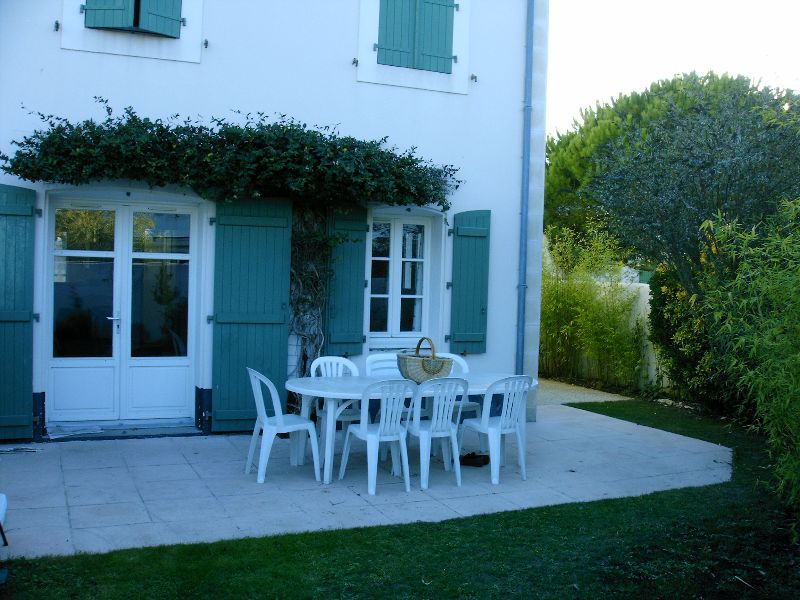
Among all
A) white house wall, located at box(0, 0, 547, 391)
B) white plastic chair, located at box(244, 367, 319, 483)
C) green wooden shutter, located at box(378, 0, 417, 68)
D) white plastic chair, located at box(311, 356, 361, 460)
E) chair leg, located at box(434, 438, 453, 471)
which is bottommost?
chair leg, located at box(434, 438, 453, 471)

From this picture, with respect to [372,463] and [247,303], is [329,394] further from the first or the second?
[247,303]

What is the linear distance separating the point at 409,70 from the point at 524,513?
450 centimetres

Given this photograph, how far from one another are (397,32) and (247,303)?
295cm

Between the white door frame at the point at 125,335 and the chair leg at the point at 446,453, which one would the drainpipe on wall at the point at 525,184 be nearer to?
the chair leg at the point at 446,453

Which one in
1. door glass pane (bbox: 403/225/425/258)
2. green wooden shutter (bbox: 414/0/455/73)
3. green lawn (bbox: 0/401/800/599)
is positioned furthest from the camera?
door glass pane (bbox: 403/225/425/258)

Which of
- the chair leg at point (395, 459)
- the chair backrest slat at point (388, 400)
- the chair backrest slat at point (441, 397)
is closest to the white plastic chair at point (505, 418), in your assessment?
the chair backrest slat at point (441, 397)

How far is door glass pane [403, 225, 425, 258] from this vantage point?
26.6 feet

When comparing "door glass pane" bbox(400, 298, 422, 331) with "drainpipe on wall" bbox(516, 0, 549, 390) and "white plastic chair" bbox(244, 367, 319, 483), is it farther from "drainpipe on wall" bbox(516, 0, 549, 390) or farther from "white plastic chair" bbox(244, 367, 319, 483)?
"white plastic chair" bbox(244, 367, 319, 483)

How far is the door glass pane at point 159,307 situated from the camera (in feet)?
24.0

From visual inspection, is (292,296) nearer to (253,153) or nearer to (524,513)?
(253,153)

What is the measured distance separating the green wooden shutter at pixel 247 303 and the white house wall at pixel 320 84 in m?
0.96

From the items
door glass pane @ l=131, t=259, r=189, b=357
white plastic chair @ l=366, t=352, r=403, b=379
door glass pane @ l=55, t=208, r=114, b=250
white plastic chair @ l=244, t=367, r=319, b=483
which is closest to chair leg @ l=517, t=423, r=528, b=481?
white plastic chair @ l=366, t=352, r=403, b=379

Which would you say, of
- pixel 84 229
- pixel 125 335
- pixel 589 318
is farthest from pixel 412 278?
pixel 589 318

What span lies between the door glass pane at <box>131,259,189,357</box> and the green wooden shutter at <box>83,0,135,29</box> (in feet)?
6.57
